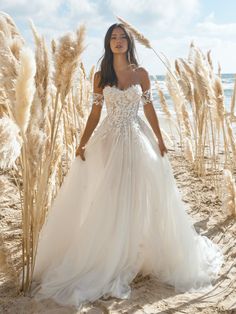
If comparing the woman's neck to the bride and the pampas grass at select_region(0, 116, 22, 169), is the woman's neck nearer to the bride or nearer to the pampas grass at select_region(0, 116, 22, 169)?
the bride

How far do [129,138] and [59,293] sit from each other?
104 centimetres

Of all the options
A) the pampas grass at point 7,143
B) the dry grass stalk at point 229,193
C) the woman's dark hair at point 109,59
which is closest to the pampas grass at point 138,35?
the woman's dark hair at point 109,59

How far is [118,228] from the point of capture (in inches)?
97.4

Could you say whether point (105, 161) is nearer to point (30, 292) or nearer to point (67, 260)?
point (67, 260)

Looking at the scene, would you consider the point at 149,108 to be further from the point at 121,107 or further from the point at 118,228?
the point at 118,228

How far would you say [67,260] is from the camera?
2465mm

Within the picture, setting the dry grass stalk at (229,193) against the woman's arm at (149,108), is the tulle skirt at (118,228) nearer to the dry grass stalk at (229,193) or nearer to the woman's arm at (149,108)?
the woman's arm at (149,108)

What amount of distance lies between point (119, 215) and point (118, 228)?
0.26 feet

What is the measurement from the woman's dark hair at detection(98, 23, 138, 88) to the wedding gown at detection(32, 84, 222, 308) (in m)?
0.09

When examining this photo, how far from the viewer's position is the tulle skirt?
243 centimetres

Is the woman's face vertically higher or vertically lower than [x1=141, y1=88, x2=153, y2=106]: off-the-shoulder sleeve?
higher

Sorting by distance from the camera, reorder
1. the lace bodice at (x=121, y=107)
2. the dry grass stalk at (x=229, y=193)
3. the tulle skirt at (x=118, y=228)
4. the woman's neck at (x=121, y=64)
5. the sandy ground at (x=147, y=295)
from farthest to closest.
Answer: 1. the dry grass stalk at (x=229, y=193)
2. the woman's neck at (x=121, y=64)
3. the lace bodice at (x=121, y=107)
4. the tulle skirt at (x=118, y=228)
5. the sandy ground at (x=147, y=295)

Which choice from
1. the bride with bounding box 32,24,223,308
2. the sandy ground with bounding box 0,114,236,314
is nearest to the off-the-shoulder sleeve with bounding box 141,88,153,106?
the bride with bounding box 32,24,223,308

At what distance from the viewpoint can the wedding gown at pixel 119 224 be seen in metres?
2.43
